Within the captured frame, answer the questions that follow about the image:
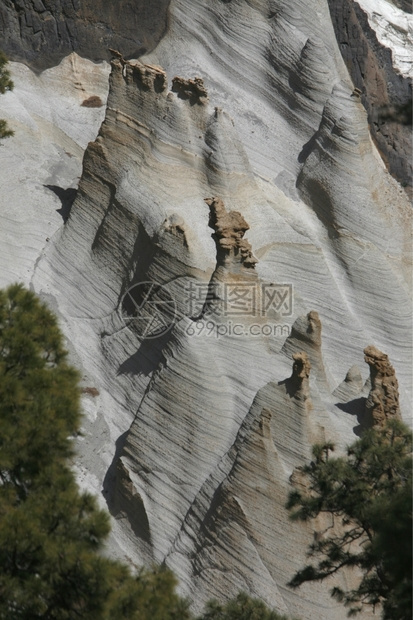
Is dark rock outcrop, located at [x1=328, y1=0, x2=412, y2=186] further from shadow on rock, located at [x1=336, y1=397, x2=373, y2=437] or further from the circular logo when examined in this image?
shadow on rock, located at [x1=336, y1=397, x2=373, y2=437]

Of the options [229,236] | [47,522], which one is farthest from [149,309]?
[47,522]

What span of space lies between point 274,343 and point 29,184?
6.68 meters

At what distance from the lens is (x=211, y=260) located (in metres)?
18.7

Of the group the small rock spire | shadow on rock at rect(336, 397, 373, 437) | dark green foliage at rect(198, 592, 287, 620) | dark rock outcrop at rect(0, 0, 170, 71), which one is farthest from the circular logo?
dark rock outcrop at rect(0, 0, 170, 71)

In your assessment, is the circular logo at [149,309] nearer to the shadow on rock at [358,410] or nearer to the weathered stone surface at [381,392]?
the shadow on rock at [358,410]

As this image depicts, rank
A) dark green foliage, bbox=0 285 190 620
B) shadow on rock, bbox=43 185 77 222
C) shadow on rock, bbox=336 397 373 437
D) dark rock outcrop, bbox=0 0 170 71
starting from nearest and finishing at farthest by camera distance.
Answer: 1. dark green foliage, bbox=0 285 190 620
2. shadow on rock, bbox=336 397 373 437
3. shadow on rock, bbox=43 185 77 222
4. dark rock outcrop, bbox=0 0 170 71

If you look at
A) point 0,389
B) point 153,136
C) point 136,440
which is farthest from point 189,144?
point 0,389

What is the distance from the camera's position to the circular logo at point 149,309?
Result: 1866 cm

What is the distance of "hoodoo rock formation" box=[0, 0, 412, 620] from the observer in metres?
16.5

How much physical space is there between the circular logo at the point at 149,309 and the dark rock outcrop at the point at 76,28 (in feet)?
24.1

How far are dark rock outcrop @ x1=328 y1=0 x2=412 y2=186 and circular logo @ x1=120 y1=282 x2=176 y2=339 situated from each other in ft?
26.5

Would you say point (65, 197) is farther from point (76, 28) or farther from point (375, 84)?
point (375, 84)

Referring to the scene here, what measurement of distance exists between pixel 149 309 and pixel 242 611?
7.09 m

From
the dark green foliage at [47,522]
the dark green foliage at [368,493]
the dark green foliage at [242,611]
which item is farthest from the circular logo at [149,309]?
the dark green foliage at [47,522]
